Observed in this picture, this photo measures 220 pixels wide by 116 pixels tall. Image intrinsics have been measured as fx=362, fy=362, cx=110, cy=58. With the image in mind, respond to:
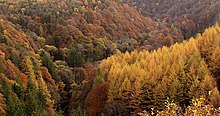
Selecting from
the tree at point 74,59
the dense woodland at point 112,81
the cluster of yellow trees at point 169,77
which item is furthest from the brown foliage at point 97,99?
the tree at point 74,59

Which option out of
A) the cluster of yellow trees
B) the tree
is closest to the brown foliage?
the cluster of yellow trees

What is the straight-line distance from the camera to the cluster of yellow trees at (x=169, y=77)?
3273 inches

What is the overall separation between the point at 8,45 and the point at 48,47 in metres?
39.9

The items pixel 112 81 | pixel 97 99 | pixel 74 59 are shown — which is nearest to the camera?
pixel 112 81

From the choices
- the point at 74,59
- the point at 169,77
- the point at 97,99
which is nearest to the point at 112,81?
the point at 97,99

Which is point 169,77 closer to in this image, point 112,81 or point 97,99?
point 112,81

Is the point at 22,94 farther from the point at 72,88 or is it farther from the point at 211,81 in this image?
the point at 211,81

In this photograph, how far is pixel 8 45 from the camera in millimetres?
124062

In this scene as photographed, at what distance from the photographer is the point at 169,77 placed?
86812mm

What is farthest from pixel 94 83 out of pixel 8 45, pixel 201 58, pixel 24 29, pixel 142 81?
pixel 24 29

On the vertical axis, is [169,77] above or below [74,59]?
below

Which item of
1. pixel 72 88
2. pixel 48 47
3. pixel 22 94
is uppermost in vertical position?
pixel 48 47

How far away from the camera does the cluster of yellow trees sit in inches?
3273

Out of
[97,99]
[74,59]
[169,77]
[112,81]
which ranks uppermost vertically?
[74,59]
